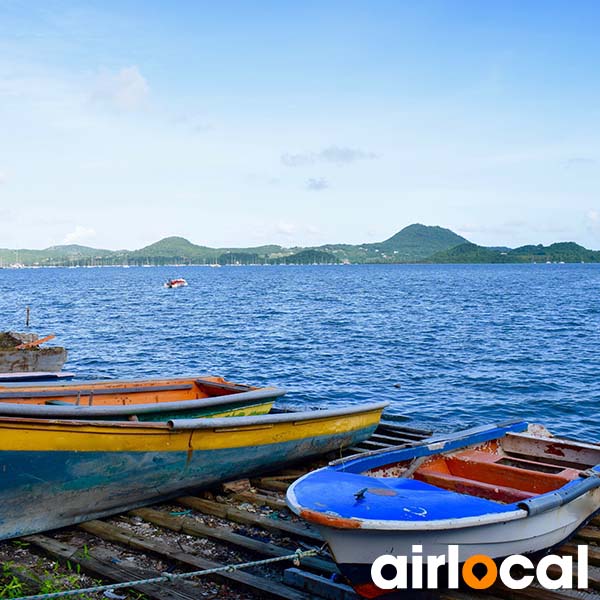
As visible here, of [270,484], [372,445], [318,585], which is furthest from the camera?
[372,445]

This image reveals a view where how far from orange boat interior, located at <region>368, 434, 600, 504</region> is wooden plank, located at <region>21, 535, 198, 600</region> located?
2.36 meters

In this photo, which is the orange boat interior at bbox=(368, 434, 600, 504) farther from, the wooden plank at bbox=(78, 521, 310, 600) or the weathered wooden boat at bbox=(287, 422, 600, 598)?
the wooden plank at bbox=(78, 521, 310, 600)

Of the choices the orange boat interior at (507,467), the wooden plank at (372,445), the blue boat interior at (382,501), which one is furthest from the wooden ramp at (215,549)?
the wooden plank at (372,445)

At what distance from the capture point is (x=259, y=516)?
25.7 feet

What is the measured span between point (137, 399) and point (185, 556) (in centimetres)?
420

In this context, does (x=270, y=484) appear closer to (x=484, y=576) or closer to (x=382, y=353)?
(x=484, y=576)

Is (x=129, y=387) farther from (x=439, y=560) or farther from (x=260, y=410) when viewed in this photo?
(x=439, y=560)

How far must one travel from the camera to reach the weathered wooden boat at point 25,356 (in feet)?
63.6

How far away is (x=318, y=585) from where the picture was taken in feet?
20.2

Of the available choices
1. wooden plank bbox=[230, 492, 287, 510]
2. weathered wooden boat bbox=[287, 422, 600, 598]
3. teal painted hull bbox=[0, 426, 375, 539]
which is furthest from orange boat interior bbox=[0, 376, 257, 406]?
weathered wooden boat bbox=[287, 422, 600, 598]

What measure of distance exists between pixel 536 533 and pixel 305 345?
28.7 metres

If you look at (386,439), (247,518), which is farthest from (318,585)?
(386,439)

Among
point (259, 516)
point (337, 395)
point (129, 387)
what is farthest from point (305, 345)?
point (259, 516)

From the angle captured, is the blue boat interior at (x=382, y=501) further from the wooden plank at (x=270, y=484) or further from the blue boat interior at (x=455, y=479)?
the wooden plank at (x=270, y=484)
